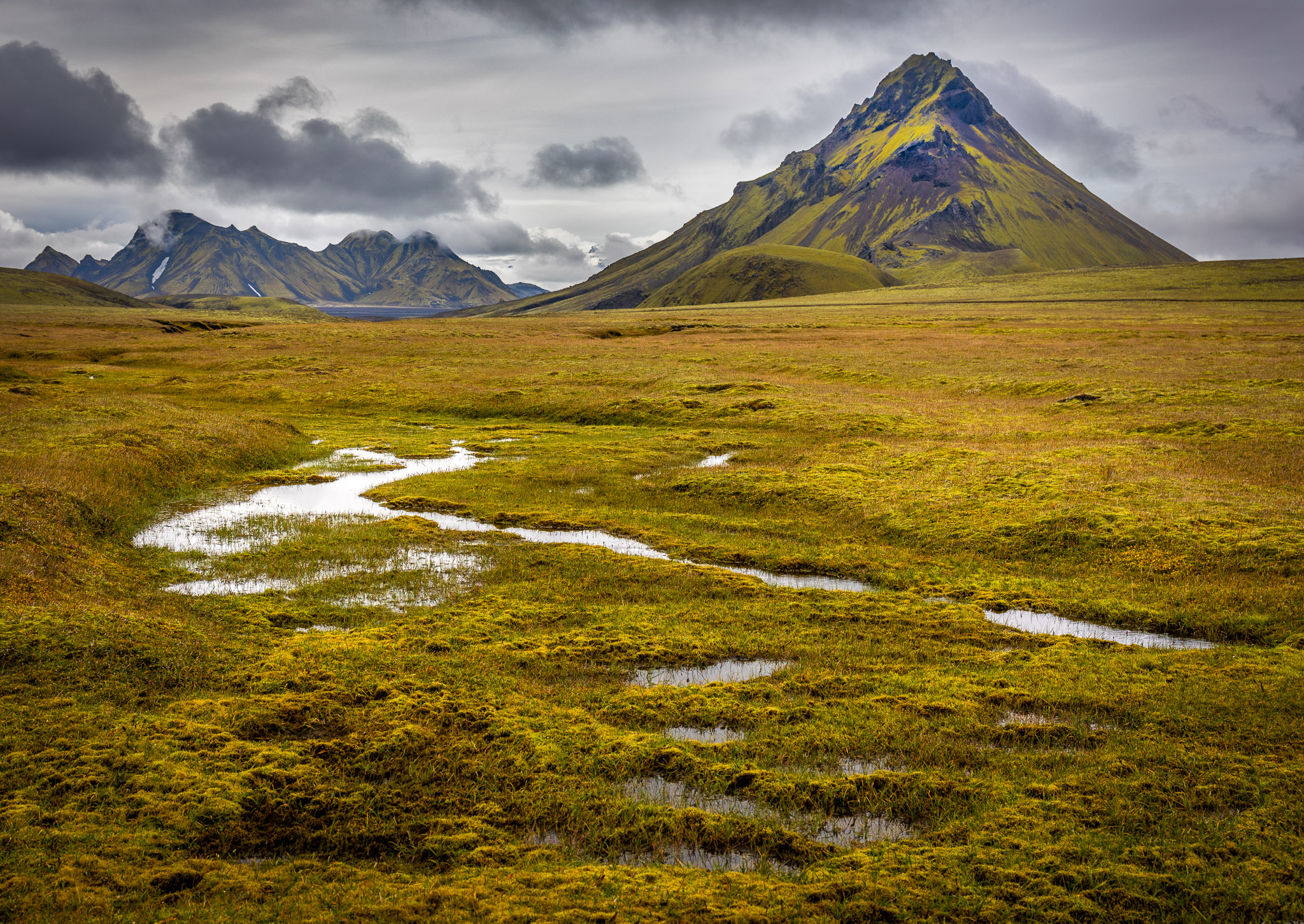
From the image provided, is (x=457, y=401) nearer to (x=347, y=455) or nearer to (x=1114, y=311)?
(x=347, y=455)

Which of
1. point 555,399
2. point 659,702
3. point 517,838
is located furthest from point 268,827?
point 555,399

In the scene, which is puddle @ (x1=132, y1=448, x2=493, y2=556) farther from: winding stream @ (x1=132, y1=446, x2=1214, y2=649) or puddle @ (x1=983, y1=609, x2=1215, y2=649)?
puddle @ (x1=983, y1=609, x2=1215, y2=649)

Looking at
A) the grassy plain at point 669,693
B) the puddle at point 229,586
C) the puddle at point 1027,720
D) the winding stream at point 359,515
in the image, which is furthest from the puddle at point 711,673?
the puddle at point 229,586

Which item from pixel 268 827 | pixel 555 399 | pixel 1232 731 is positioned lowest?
pixel 268 827

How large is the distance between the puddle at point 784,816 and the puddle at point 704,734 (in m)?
1.29

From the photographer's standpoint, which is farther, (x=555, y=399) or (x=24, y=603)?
(x=555, y=399)

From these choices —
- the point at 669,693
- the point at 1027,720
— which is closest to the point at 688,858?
the point at 669,693

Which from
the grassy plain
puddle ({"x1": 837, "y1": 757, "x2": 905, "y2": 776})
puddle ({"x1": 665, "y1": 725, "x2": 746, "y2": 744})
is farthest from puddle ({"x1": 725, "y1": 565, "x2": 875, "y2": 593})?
puddle ({"x1": 837, "y1": 757, "x2": 905, "y2": 776})

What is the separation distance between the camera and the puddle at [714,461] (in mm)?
35375

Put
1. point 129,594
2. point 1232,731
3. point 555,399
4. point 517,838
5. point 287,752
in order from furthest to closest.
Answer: point 555,399 → point 129,594 → point 1232,731 → point 287,752 → point 517,838

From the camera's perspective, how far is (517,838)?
9906mm

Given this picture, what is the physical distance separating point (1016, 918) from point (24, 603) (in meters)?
18.3

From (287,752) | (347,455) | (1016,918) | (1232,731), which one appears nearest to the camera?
(1016,918)

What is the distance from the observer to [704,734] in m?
12.7
